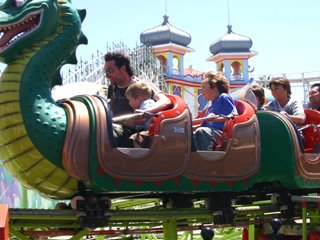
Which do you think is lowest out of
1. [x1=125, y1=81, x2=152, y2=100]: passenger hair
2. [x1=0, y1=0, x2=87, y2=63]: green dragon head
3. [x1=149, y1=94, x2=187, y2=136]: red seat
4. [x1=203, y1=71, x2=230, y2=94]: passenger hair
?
[x1=149, y1=94, x2=187, y2=136]: red seat

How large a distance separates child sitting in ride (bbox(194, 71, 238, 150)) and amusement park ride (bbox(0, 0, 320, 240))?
8 centimetres

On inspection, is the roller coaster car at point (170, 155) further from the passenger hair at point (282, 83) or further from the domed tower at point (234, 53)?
the domed tower at point (234, 53)

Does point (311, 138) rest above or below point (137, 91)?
below

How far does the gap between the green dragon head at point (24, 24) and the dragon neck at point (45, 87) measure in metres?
0.04

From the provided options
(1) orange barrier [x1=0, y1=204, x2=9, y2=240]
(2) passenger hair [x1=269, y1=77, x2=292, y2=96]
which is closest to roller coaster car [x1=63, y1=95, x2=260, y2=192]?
(1) orange barrier [x1=0, y1=204, x2=9, y2=240]

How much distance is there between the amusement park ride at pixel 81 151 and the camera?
3.18 m

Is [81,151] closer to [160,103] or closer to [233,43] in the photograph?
[160,103]

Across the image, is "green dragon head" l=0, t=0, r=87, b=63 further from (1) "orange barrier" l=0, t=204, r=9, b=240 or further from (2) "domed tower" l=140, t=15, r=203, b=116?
(2) "domed tower" l=140, t=15, r=203, b=116

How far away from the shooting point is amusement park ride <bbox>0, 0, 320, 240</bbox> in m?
3.18

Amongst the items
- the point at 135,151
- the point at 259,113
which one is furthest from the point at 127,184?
the point at 259,113

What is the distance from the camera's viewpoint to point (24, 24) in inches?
134

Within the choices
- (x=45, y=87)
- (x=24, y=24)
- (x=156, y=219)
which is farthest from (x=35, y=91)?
(x=156, y=219)

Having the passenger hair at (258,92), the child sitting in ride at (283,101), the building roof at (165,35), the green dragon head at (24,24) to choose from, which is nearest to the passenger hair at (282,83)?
the child sitting in ride at (283,101)

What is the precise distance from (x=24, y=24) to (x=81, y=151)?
0.85m
